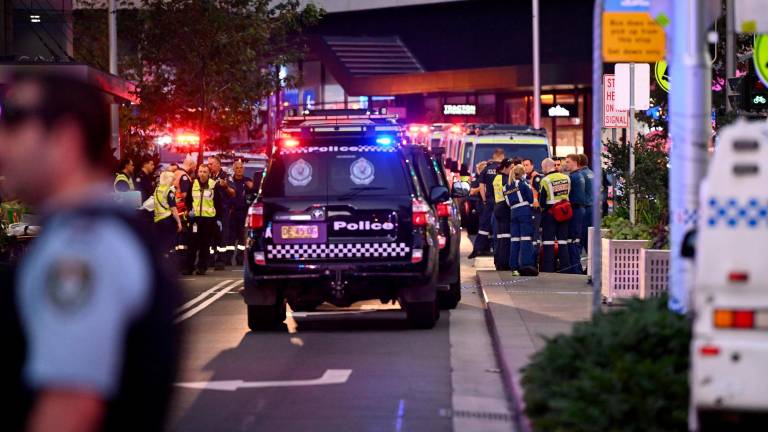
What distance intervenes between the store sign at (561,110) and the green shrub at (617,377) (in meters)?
55.2

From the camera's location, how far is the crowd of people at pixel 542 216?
848 inches

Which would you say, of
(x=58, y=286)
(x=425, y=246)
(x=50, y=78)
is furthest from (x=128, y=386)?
(x=425, y=246)

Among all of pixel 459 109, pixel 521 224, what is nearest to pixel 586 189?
pixel 521 224

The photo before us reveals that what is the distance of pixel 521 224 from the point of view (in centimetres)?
2161

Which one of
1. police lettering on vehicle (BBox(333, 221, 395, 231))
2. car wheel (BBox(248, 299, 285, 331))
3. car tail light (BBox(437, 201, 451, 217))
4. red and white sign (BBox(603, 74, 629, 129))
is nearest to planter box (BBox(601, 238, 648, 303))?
car tail light (BBox(437, 201, 451, 217))

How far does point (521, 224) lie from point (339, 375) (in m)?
9.86

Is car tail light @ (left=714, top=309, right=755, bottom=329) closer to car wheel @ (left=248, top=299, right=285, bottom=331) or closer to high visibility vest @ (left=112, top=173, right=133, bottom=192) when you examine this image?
car wheel @ (left=248, top=299, right=285, bottom=331)

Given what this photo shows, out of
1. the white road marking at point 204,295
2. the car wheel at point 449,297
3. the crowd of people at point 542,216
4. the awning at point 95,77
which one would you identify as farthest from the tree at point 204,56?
the car wheel at point 449,297

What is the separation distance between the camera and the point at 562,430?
779 centimetres

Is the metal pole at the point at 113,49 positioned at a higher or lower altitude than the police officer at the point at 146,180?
higher

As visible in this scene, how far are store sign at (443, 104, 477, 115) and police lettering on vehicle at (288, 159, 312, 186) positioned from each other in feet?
164

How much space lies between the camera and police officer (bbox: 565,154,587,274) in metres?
22.1

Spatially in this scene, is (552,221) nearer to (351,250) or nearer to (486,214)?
(486,214)

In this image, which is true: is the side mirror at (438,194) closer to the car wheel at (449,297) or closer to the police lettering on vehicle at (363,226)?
the police lettering on vehicle at (363,226)
